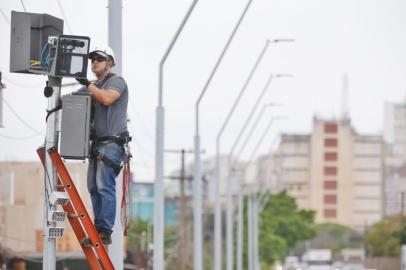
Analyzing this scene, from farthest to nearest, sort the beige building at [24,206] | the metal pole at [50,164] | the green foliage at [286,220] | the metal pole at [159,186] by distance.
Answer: the green foliage at [286,220] < the beige building at [24,206] < the metal pole at [159,186] < the metal pole at [50,164]

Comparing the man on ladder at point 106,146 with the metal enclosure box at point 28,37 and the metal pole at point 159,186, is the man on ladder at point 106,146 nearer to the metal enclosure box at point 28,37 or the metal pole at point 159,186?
the metal enclosure box at point 28,37

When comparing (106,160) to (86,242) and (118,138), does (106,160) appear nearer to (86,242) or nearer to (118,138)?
(118,138)

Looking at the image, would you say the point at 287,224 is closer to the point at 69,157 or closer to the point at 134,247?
the point at 134,247

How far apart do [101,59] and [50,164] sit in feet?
4.06

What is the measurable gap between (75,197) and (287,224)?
166 m

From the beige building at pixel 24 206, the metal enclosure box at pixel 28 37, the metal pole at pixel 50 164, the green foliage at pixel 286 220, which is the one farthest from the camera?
the green foliage at pixel 286 220

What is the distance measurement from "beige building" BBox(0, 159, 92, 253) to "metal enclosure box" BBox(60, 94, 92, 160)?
46994 millimetres

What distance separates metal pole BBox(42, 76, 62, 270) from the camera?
611 inches

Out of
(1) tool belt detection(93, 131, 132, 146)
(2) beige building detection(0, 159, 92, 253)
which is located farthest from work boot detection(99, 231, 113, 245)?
(2) beige building detection(0, 159, 92, 253)

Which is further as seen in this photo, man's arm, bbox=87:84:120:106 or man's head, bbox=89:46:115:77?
man's head, bbox=89:46:115:77

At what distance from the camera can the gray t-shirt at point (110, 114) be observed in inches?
626

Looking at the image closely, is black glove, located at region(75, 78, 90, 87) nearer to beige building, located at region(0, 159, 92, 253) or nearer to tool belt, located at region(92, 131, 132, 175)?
tool belt, located at region(92, 131, 132, 175)

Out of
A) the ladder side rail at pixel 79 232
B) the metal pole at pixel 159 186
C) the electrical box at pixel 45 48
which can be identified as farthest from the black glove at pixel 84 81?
the metal pole at pixel 159 186

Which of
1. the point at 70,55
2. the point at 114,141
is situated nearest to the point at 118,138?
the point at 114,141
